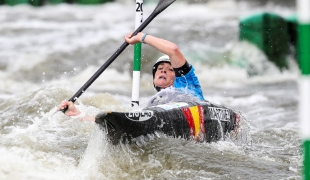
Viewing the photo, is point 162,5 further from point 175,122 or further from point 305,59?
point 305,59

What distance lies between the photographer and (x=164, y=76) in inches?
242

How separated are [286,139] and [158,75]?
5.98ft

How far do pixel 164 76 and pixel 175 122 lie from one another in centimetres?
88

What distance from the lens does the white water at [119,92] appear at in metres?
5.02

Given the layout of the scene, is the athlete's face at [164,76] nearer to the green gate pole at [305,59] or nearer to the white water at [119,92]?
the white water at [119,92]

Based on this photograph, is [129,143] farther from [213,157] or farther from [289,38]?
[289,38]

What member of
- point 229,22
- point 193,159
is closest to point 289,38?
point 229,22

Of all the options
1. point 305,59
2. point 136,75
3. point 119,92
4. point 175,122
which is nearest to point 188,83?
point 136,75

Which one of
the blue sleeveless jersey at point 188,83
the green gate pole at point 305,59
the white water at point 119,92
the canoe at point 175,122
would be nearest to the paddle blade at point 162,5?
the blue sleeveless jersey at point 188,83

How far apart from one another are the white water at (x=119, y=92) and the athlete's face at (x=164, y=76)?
78 cm

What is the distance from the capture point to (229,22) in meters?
19.5

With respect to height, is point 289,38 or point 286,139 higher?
point 289,38

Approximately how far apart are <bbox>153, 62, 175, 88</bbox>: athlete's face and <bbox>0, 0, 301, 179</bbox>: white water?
2.56ft

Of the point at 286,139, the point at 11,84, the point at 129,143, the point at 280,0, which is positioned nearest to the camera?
the point at 129,143
